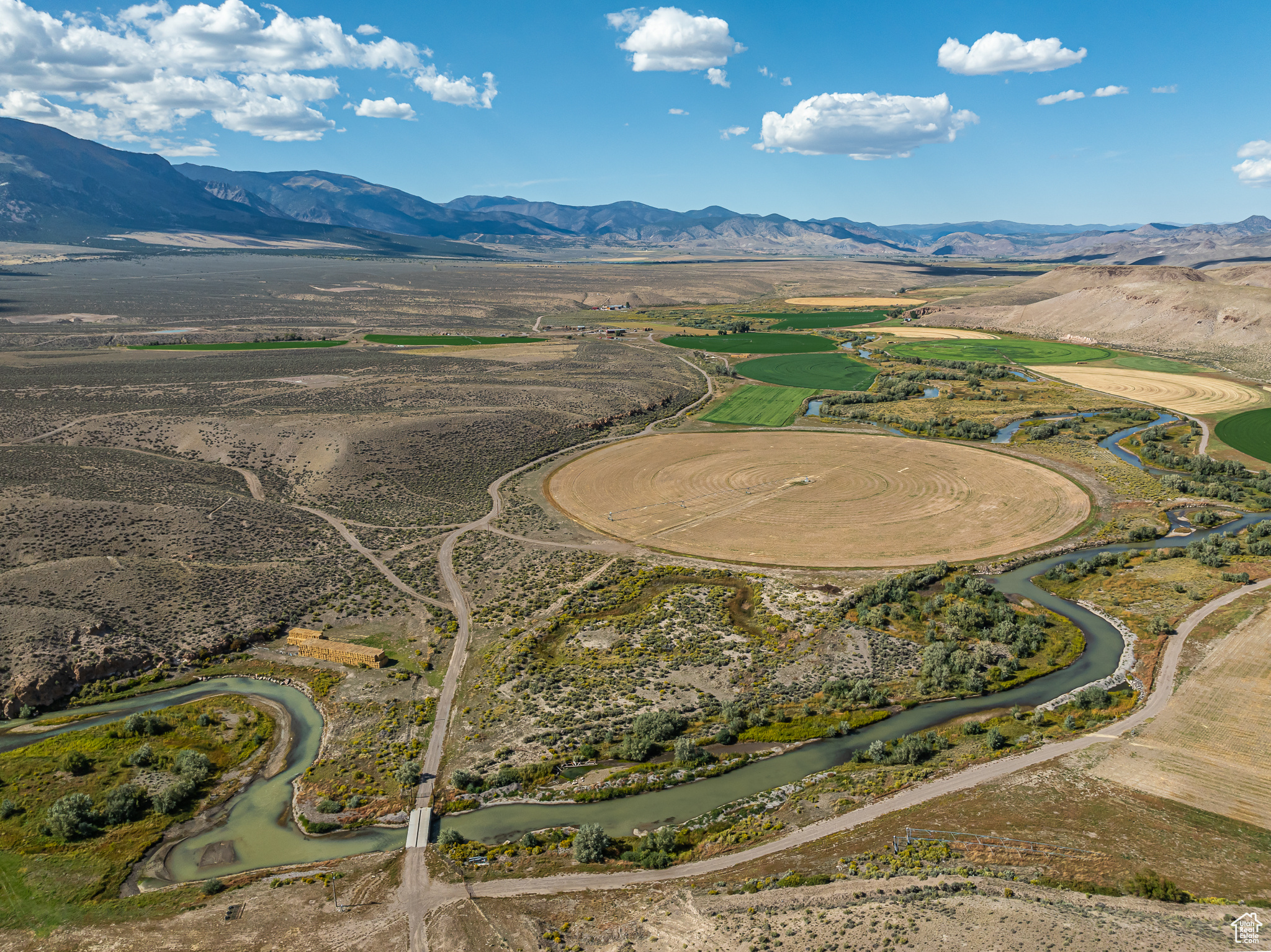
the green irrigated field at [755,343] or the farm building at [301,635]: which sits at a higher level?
the green irrigated field at [755,343]

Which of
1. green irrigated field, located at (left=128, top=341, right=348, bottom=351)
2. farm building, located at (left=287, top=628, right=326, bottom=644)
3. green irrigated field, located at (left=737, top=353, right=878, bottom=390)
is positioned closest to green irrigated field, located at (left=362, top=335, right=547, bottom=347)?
green irrigated field, located at (left=128, top=341, right=348, bottom=351)

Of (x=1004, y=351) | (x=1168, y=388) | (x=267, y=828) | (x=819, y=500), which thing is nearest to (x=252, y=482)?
(x=267, y=828)

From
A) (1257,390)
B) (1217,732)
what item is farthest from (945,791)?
(1257,390)

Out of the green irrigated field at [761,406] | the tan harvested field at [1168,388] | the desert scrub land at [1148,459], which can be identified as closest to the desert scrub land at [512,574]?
the green irrigated field at [761,406]

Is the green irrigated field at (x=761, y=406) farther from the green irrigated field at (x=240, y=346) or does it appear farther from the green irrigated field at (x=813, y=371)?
the green irrigated field at (x=240, y=346)

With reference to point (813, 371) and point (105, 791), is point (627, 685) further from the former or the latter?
point (813, 371)

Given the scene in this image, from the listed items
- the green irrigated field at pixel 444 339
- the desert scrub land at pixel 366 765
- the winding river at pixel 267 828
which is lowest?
the winding river at pixel 267 828

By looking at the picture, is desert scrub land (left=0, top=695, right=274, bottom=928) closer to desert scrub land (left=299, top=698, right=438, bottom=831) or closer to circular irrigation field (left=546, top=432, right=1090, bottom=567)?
desert scrub land (left=299, top=698, right=438, bottom=831)

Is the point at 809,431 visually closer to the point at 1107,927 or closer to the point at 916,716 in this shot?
the point at 916,716
